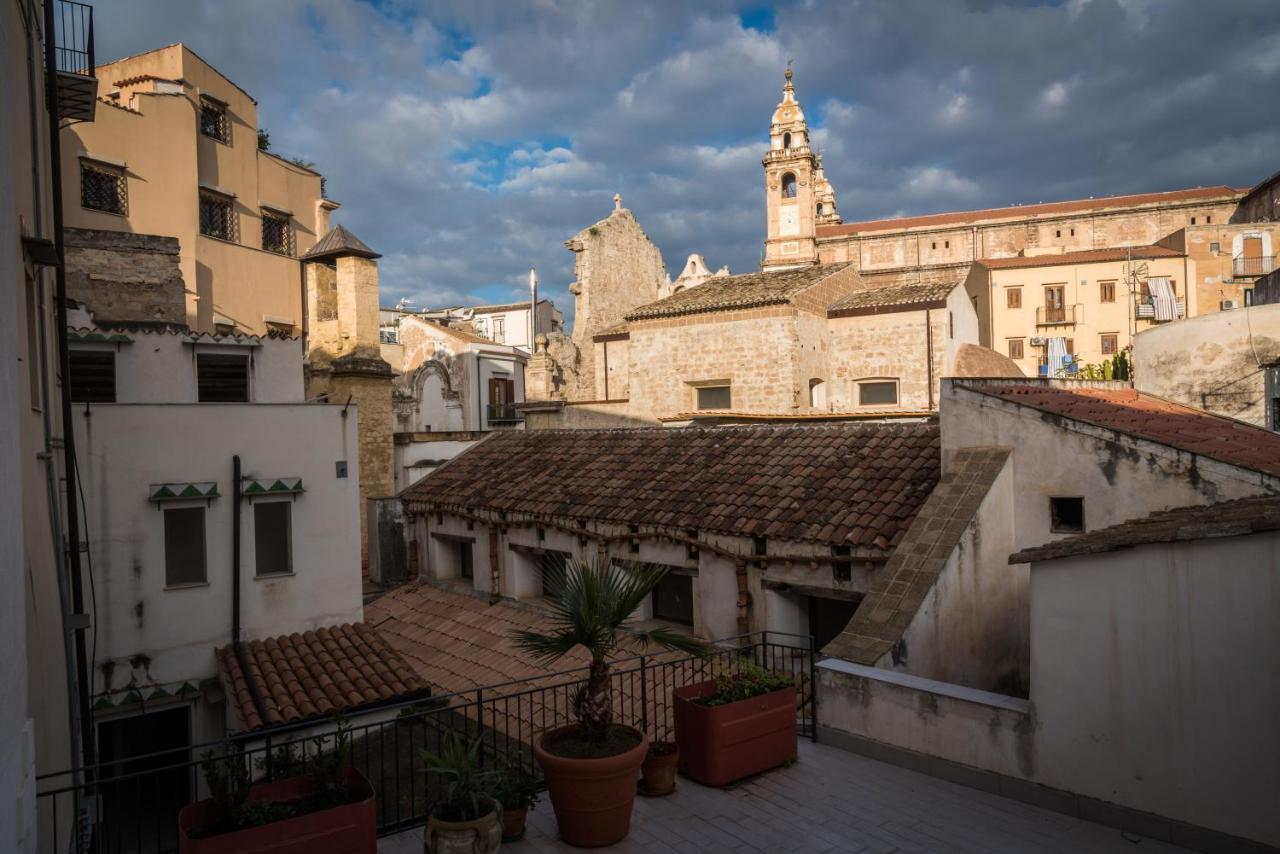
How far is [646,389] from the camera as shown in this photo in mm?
26797

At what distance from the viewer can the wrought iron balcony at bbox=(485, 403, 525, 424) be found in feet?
112

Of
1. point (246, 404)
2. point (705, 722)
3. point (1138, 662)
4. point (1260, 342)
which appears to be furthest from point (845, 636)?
point (1260, 342)

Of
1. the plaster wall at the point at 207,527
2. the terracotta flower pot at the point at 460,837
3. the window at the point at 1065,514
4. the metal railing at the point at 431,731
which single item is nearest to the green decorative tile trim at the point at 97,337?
the plaster wall at the point at 207,527

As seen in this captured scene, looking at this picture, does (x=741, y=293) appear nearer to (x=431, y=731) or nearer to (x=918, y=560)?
(x=918, y=560)

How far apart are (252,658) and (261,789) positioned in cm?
725

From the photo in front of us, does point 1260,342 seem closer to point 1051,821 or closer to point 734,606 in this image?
point 734,606

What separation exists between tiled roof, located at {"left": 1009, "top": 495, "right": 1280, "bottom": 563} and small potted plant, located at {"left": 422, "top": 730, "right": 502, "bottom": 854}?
16.8 ft

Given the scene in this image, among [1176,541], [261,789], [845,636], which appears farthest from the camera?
[845,636]

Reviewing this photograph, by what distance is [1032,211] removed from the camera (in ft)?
187

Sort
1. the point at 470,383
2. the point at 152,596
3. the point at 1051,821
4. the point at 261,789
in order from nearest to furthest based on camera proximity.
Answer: the point at 261,789, the point at 1051,821, the point at 152,596, the point at 470,383

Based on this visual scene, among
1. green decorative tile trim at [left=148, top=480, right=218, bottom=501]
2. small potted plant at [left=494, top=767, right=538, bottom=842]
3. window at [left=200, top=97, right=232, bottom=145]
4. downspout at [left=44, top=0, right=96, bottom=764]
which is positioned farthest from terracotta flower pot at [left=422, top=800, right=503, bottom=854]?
window at [left=200, top=97, right=232, bottom=145]

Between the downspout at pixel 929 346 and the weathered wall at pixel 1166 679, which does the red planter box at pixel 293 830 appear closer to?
the weathered wall at pixel 1166 679

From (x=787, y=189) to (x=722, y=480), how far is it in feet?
124

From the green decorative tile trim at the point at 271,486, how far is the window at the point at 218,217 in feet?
45.7
